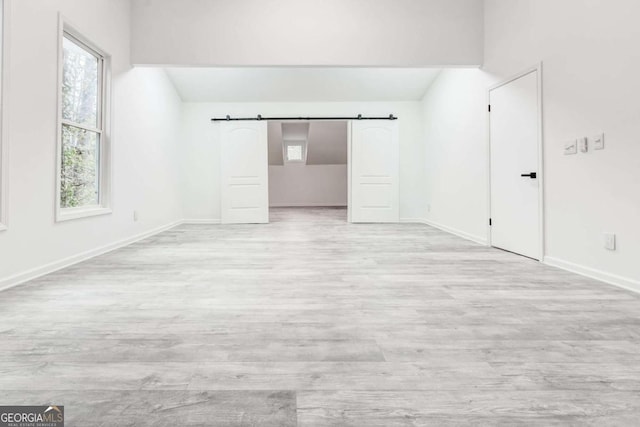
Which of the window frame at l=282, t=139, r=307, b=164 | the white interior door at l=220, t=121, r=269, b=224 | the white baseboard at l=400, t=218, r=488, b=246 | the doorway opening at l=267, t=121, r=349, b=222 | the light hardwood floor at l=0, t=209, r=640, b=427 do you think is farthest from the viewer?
the doorway opening at l=267, t=121, r=349, b=222

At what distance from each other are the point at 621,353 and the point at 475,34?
13.4ft

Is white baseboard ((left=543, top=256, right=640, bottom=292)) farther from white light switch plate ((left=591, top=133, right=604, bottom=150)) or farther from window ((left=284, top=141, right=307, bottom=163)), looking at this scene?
window ((left=284, top=141, right=307, bottom=163))

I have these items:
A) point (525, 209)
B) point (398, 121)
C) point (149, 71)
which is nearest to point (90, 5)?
point (149, 71)

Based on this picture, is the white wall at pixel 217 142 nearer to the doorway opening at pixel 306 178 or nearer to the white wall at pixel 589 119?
the white wall at pixel 589 119

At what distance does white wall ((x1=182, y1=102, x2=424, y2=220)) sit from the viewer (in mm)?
7102

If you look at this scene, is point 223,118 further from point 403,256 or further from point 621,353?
point 621,353

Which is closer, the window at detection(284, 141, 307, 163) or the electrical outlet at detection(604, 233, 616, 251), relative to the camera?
the electrical outlet at detection(604, 233, 616, 251)

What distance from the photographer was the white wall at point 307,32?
14.2 feet

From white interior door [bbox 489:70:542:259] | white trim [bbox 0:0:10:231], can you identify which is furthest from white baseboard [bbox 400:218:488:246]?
white trim [bbox 0:0:10:231]

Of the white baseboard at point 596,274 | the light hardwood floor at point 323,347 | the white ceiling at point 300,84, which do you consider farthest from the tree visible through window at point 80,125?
the white baseboard at point 596,274

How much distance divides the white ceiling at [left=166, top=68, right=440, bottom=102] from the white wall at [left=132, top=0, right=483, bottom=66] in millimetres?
1783

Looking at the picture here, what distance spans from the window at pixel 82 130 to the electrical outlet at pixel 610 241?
4.31m

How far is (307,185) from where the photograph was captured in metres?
11.9

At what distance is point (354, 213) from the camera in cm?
723
